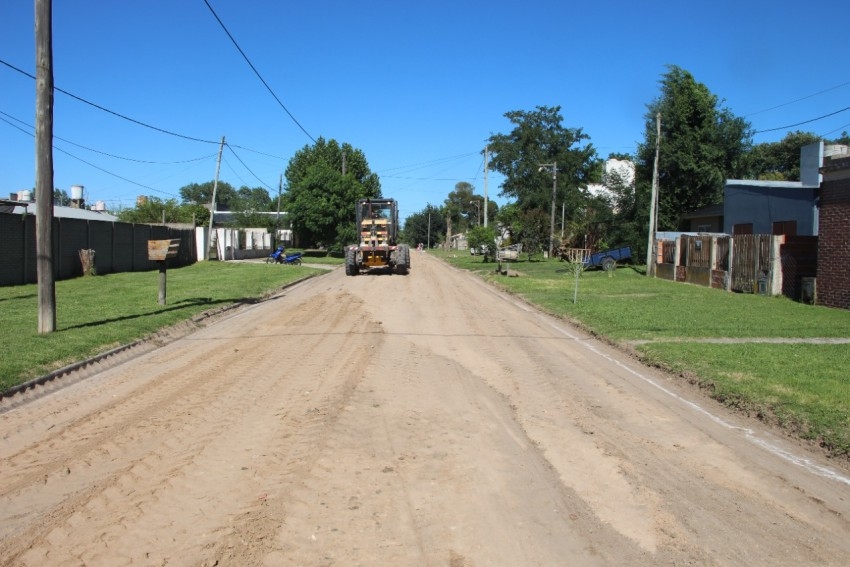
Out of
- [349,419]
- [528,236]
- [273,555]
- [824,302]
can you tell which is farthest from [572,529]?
[528,236]

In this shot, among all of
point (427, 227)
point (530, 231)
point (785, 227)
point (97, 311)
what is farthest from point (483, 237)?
point (427, 227)

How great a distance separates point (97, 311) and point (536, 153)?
200 feet

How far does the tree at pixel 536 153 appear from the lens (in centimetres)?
7112

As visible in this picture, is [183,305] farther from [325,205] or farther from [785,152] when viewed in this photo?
[785,152]

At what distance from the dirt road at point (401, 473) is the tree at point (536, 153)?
6314 cm

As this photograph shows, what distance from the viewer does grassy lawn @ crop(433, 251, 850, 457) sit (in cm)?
736

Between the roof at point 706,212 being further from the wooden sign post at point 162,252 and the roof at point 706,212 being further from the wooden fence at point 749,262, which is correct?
the wooden sign post at point 162,252

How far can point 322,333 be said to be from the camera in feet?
42.9

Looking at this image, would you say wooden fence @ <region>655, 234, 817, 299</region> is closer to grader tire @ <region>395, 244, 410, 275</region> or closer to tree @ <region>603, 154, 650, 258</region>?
grader tire @ <region>395, 244, 410, 275</region>

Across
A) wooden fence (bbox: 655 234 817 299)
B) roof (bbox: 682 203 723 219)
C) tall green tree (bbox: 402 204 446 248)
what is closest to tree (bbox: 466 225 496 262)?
roof (bbox: 682 203 723 219)

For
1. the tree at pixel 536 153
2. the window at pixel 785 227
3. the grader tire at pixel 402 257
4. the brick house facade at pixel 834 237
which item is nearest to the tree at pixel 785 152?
the tree at pixel 536 153

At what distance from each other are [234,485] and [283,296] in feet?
56.9

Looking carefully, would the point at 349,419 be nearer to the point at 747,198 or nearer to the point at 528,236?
the point at 747,198

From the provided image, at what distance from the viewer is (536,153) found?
7138 centimetres
